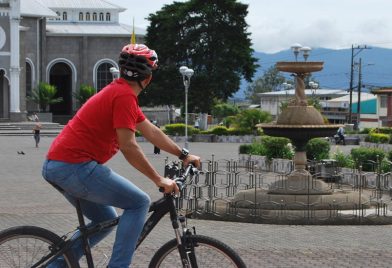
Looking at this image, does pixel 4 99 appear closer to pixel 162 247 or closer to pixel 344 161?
pixel 344 161

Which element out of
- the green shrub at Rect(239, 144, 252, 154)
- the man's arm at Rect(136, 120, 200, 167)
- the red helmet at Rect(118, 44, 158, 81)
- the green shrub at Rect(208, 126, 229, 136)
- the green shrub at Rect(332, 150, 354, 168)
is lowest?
the green shrub at Rect(208, 126, 229, 136)

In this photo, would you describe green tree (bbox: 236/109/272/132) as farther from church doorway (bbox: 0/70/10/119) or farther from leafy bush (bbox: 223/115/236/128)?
church doorway (bbox: 0/70/10/119)

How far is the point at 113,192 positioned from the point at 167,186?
0.36 m

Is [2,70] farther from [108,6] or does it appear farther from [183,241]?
[183,241]

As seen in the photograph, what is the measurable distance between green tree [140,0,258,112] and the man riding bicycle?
182 feet

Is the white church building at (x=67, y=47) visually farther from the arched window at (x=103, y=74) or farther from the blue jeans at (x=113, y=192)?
the blue jeans at (x=113, y=192)

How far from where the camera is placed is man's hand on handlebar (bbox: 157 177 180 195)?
18.8 ft

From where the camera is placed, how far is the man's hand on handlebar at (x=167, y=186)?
572cm

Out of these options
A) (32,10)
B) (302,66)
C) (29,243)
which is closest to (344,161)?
(302,66)

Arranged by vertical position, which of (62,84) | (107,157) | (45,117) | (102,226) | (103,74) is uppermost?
(103,74)

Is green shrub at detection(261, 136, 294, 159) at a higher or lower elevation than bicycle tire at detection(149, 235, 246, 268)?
lower

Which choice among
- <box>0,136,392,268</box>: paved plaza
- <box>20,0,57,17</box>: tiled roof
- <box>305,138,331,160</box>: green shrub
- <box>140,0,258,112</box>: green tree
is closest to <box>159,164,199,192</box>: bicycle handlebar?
<box>0,136,392,268</box>: paved plaza

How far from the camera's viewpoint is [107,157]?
19.2 ft

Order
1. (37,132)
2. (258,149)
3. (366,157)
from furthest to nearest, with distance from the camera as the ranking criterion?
(37,132) < (258,149) < (366,157)
